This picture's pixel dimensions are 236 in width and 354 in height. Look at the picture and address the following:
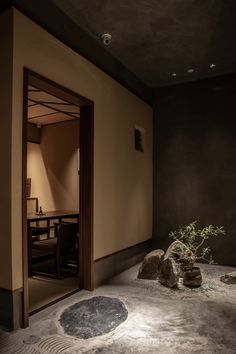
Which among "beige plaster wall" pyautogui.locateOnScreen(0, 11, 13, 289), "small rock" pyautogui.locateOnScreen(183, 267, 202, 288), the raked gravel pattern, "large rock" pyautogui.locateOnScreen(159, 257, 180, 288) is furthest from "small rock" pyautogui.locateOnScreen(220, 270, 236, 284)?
"beige plaster wall" pyautogui.locateOnScreen(0, 11, 13, 289)

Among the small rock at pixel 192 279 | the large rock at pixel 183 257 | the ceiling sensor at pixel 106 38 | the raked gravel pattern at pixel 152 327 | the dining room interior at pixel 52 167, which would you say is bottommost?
the raked gravel pattern at pixel 152 327

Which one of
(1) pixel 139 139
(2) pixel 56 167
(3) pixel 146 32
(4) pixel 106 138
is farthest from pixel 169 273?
(2) pixel 56 167

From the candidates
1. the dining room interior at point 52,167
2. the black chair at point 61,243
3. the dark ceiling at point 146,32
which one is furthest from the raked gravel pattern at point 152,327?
the dark ceiling at point 146,32

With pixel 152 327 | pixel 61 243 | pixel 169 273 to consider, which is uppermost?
pixel 61 243

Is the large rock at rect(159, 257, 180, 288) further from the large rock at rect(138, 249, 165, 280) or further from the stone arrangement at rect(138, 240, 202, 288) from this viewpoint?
the large rock at rect(138, 249, 165, 280)

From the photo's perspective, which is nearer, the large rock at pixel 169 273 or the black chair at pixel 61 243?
the large rock at pixel 169 273

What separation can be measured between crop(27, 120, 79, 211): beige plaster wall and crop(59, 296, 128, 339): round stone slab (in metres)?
3.38

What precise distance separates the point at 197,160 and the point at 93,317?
3.24m

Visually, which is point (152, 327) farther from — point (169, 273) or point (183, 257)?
point (183, 257)

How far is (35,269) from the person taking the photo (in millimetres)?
4344

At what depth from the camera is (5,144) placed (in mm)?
2535

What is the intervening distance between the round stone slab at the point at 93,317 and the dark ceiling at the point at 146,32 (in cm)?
285

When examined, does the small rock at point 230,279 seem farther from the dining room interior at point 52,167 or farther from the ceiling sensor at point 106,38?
the ceiling sensor at point 106,38

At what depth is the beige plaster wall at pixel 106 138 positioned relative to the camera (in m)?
2.58
